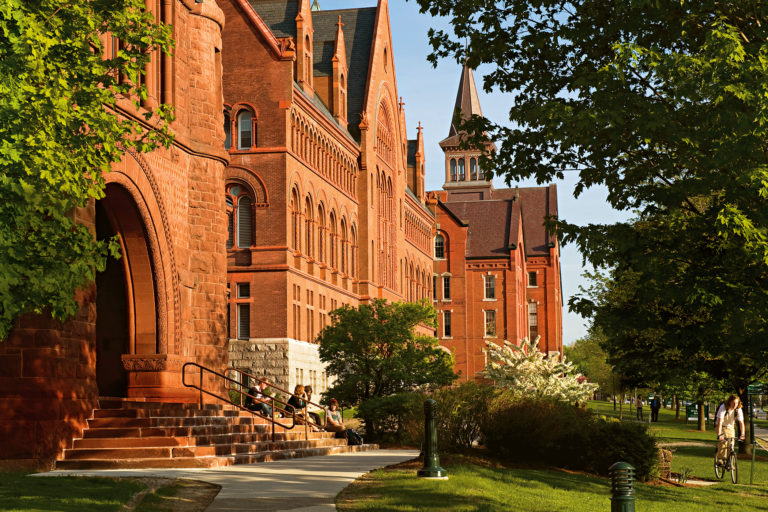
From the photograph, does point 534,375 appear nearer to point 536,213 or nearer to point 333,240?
point 333,240

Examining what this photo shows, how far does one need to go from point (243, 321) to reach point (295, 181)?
22.5 feet

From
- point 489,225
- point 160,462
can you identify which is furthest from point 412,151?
point 160,462

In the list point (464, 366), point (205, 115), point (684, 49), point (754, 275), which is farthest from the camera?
point (464, 366)

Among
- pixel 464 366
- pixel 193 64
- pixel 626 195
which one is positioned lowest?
pixel 464 366

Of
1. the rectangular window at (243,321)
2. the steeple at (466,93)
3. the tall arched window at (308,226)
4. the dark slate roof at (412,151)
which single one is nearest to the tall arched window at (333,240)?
the tall arched window at (308,226)

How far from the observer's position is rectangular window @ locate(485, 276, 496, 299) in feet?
312

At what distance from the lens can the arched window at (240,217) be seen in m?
45.4

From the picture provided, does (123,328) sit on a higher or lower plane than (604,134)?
lower

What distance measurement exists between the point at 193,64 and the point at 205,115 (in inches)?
53.4

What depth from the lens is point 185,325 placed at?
942 inches

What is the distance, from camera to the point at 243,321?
45.5 meters

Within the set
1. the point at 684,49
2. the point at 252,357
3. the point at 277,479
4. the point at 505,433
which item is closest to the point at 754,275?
the point at 684,49

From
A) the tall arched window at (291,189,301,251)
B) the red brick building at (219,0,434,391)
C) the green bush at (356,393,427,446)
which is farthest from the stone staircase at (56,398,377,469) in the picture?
the tall arched window at (291,189,301,251)

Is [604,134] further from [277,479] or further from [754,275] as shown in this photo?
[277,479]
